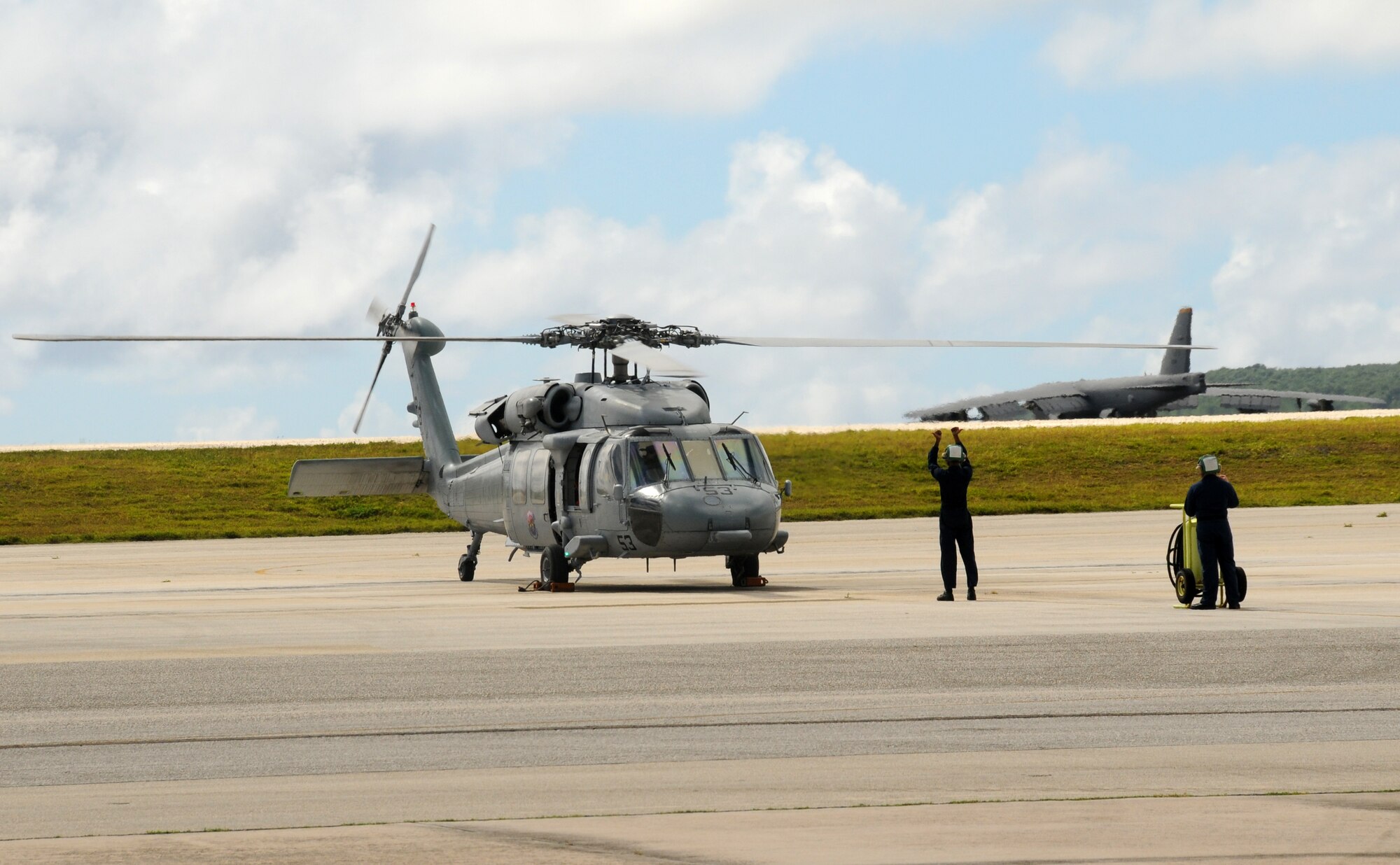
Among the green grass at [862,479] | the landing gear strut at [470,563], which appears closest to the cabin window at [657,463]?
the landing gear strut at [470,563]

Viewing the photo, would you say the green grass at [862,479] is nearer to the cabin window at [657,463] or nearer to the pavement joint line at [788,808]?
the cabin window at [657,463]

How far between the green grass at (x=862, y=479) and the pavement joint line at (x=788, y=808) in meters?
41.7

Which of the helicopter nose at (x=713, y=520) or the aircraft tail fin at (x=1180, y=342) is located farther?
the aircraft tail fin at (x=1180, y=342)

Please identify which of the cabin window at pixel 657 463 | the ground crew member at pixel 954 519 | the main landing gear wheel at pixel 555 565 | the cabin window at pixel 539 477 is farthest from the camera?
the cabin window at pixel 539 477

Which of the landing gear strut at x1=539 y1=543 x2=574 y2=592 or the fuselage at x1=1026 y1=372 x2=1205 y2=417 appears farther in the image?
the fuselage at x1=1026 y1=372 x2=1205 y2=417

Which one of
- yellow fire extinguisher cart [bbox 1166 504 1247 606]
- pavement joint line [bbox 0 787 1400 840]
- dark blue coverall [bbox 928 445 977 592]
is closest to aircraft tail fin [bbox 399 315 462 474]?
dark blue coverall [bbox 928 445 977 592]

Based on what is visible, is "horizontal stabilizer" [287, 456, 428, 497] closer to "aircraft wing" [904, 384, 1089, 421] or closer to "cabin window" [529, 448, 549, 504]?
"cabin window" [529, 448, 549, 504]

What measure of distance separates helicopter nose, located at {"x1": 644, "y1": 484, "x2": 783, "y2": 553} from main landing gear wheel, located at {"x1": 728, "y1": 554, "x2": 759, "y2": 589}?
3.47ft

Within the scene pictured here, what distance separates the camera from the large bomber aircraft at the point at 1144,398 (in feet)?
305

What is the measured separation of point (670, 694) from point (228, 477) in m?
49.3

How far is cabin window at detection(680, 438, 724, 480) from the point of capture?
22906 millimetres

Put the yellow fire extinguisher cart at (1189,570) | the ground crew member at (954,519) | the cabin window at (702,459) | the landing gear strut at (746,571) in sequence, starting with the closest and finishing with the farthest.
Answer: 1. the yellow fire extinguisher cart at (1189,570)
2. the ground crew member at (954,519)
3. the cabin window at (702,459)
4. the landing gear strut at (746,571)

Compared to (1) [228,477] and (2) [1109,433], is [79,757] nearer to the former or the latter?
(1) [228,477]

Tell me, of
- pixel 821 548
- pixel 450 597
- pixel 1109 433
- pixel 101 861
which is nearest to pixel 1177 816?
pixel 101 861
